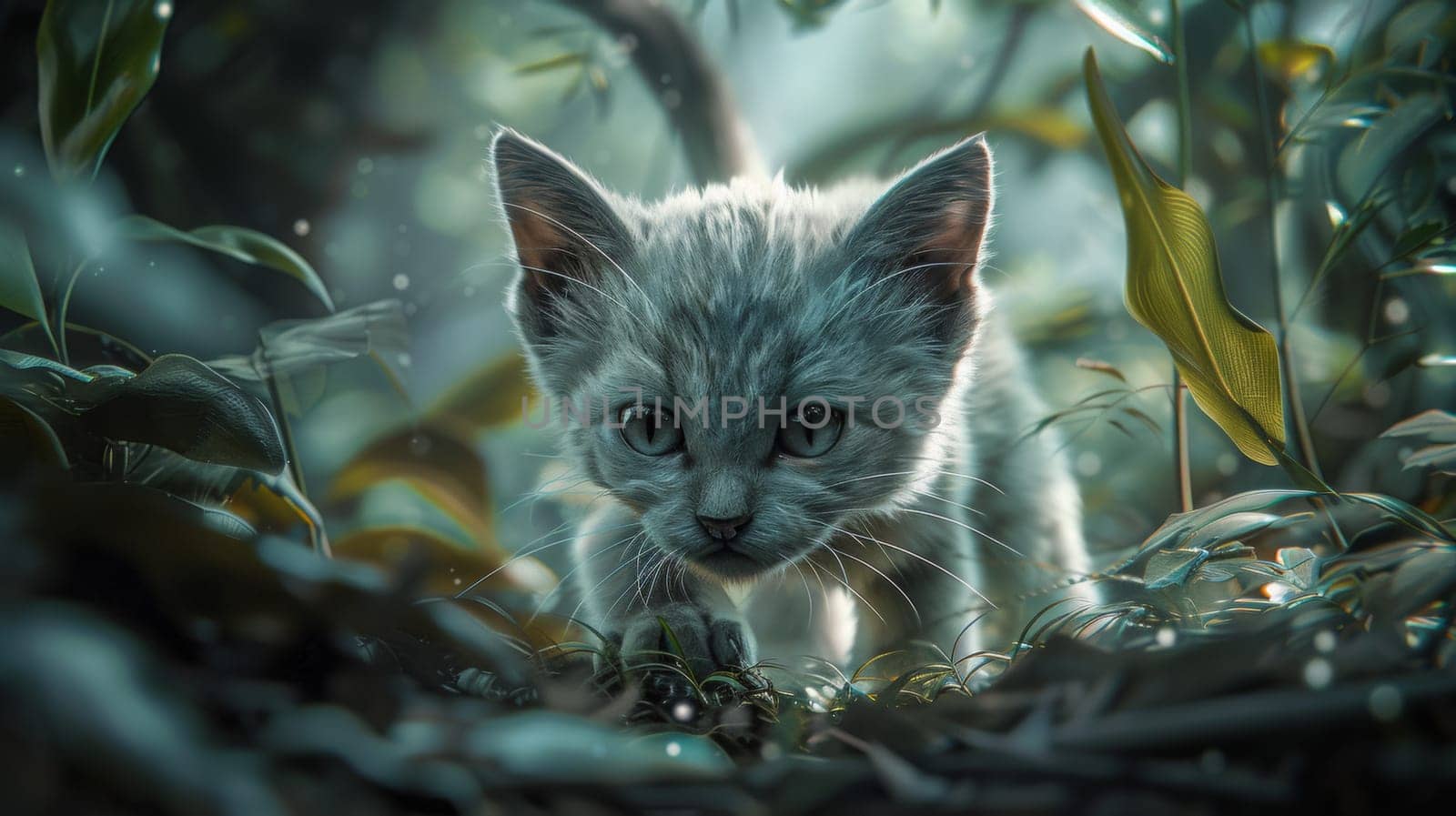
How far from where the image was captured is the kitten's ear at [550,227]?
1.12m

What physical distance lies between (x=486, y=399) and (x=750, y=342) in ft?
2.40

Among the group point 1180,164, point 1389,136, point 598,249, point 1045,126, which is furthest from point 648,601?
point 1045,126

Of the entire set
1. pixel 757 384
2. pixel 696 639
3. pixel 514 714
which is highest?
pixel 757 384

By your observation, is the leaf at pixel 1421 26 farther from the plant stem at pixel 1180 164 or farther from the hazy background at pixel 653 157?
the plant stem at pixel 1180 164

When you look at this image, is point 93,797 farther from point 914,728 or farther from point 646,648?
point 646,648

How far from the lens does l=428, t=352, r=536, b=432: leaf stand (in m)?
1.57

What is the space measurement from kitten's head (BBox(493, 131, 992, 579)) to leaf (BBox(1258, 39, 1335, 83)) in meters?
0.80

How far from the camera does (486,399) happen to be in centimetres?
162

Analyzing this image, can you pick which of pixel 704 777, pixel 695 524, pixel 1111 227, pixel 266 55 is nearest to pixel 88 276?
pixel 266 55

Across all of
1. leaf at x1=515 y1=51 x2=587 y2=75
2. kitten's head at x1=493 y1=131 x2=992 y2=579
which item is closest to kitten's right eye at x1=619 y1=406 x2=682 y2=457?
kitten's head at x1=493 y1=131 x2=992 y2=579

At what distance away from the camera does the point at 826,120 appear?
1.98 m

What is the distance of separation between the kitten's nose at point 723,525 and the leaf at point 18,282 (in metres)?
0.72

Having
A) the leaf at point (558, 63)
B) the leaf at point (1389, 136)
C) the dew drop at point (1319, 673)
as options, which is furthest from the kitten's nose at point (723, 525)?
the leaf at point (558, 63)

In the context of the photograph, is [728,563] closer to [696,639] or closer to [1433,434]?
[696,639]
